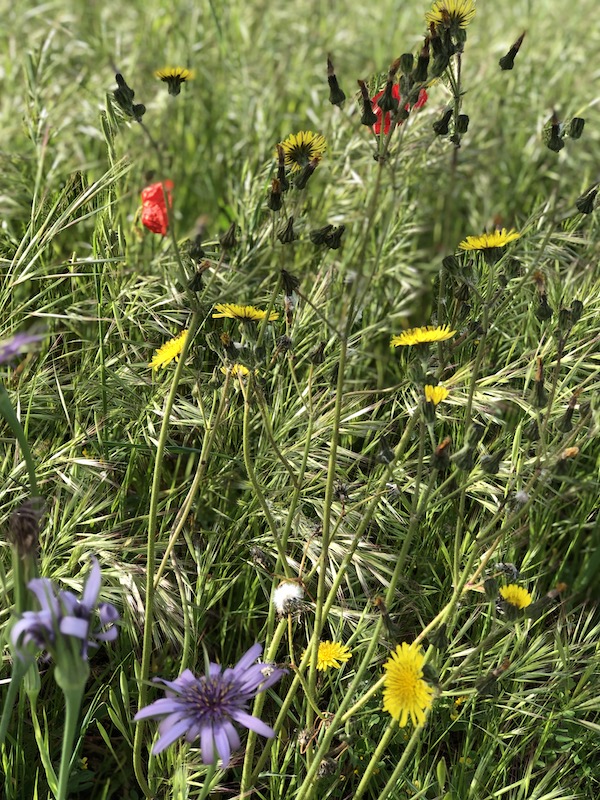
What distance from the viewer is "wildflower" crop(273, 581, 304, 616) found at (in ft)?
2.78

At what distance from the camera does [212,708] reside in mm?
705

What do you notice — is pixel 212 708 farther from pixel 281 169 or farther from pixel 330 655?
pixel 281 169

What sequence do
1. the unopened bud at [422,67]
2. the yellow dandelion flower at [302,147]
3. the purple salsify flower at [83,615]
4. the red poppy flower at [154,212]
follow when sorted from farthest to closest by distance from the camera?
the red poppy flower at [154,212] → the yellow dandelion flower at [302,147] → the unopened bud at [422,67] → the purple salsify flower at [83,615]

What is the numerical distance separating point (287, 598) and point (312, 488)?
22 cm

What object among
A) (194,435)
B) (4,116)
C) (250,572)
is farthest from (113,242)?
(4,116)

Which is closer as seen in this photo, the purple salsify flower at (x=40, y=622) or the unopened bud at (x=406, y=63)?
the purple salsify flower at (x=40, y=622)

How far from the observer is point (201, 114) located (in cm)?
236

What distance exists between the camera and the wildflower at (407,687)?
2.40 feet

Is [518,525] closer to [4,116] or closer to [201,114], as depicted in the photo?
[4,116]

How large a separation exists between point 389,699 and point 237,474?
1.48 ft

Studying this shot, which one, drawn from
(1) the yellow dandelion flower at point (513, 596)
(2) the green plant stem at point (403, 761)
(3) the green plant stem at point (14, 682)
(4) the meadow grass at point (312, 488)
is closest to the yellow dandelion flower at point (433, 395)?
(4) the meadow grass at point (312, 488)

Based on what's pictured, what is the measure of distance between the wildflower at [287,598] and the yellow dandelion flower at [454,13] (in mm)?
548

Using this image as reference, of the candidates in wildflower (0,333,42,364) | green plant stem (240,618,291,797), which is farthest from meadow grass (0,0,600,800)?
wildflower (0,333,42,364)

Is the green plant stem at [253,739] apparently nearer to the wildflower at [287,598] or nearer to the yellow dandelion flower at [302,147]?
the wildflower at [287,598]
